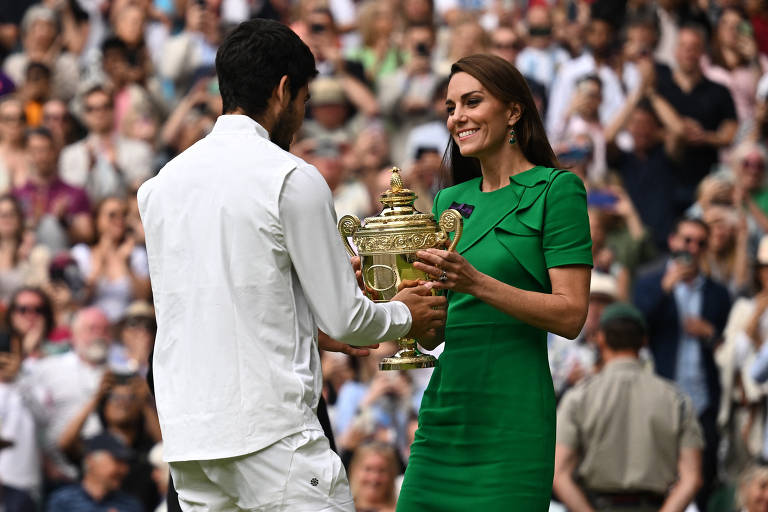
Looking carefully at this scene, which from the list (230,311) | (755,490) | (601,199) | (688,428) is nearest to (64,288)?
(601,199)

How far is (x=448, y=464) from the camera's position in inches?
164

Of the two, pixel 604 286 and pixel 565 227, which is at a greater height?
pixel 565 227

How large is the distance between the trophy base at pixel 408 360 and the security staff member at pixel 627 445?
2747 millimetres

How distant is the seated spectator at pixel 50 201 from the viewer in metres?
10.6

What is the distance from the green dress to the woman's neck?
0.21ft

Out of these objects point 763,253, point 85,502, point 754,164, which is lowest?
point 85,502

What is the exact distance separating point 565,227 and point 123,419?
5.29 metres

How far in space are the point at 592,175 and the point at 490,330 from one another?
5.61 meters

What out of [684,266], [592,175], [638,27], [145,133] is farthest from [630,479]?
[145,133]

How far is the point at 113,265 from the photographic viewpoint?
401 inches

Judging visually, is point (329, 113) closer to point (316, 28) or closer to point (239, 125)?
point (316, 28)

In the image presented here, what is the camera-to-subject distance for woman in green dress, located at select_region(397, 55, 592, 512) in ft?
13.3

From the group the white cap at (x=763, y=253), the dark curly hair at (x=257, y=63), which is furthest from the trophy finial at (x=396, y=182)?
the white cap at (x=763, y=253)

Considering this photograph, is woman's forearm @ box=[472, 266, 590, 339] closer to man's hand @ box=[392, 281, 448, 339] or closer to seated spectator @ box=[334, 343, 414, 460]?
man's hand @ box=[392, 281, 448, 339]
